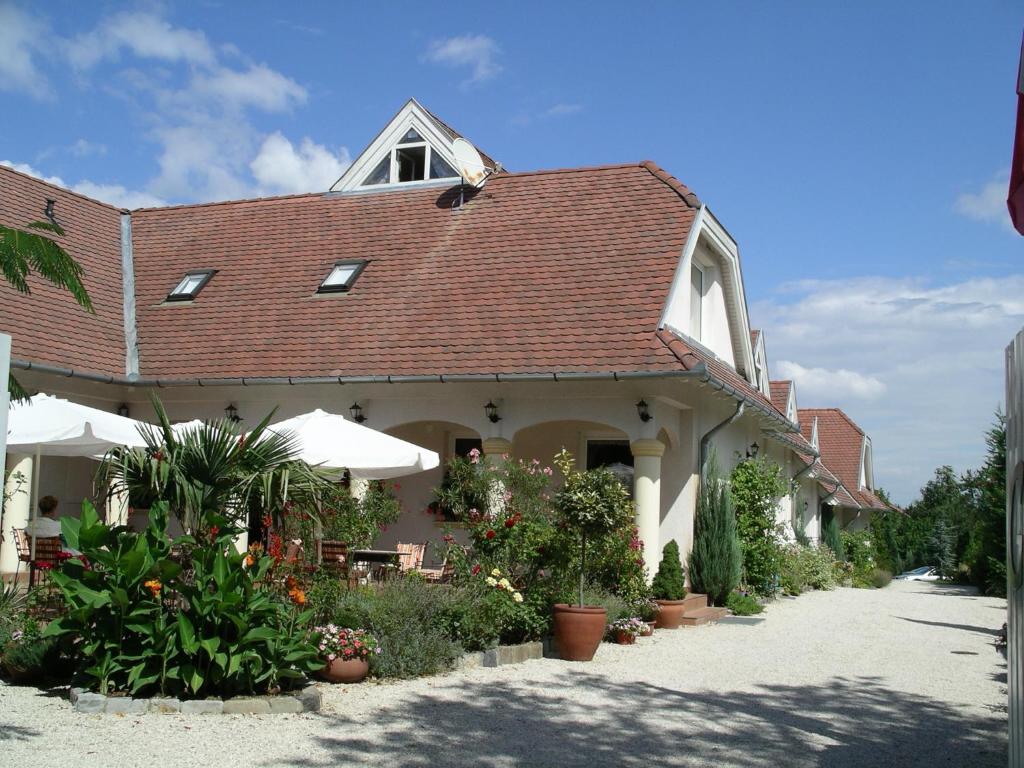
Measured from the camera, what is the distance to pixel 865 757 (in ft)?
23.5

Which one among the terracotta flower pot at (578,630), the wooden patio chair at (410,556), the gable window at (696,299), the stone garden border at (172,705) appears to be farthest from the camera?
the gable window at (696,299)

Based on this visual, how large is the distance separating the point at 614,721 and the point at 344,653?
2325mm

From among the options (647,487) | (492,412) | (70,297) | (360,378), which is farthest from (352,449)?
(70,297)

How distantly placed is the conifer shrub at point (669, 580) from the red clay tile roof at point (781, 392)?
17.7 m

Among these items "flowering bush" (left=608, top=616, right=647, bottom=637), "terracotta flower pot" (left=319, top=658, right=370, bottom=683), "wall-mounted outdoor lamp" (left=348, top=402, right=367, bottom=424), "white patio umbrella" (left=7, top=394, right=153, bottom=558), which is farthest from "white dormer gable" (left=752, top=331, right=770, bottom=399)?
Result: "terracotta flower pot" (left=319, top=658, right=370, bottom=683)

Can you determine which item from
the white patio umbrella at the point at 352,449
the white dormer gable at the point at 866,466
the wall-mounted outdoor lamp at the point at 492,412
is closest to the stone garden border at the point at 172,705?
the white patio umbrella at the point at 352,449

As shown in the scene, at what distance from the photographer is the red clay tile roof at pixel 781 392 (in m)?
32.0

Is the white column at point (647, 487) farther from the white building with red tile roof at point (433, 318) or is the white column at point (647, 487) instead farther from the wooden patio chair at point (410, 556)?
the wooden patio chair at point (410, 556)

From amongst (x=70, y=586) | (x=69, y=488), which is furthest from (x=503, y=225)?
(x=70, y=586)

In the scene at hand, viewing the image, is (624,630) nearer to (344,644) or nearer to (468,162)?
(344,644)

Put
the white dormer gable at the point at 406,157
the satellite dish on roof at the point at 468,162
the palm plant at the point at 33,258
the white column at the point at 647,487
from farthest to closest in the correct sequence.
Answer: the white dormer gable at the point at 406,157 → the satellite dish on roof at the point at 468,162 → the white column at the point at 647,487 → the palm plant at the point at 33,258

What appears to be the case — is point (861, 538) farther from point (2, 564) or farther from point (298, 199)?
point (2, 564)

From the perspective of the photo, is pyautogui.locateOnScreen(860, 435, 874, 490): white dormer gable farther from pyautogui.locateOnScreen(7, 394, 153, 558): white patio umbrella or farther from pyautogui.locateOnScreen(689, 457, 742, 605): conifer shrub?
pyautogui.locateOnScreen(7, 394, 153, 558): white patio umbrella

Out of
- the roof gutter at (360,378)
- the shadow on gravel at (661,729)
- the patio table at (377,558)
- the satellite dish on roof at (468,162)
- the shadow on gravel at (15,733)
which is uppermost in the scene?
the satellite dish on roof at (468,162)
